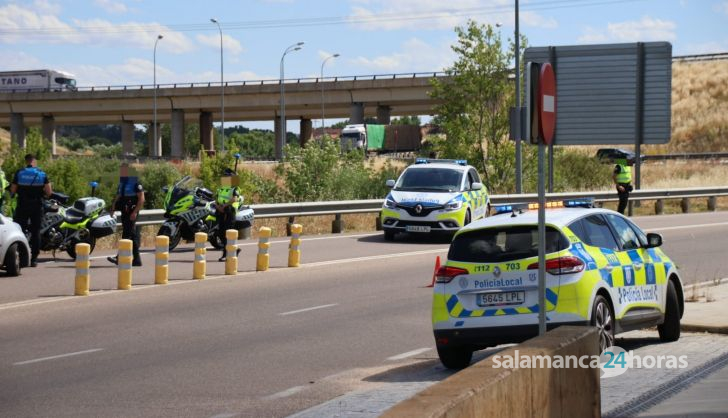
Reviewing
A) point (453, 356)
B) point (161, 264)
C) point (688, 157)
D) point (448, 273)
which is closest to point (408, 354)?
point (453, 356)

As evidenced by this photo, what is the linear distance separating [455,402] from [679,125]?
100636mm

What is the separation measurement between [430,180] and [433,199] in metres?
1.40

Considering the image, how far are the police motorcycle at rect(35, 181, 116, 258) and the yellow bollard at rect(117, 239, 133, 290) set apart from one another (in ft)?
12.6

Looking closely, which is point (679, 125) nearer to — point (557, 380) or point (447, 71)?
point (447, 71)

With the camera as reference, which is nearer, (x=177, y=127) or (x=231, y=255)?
(x=231, y=255)

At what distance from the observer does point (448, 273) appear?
11.2 metres

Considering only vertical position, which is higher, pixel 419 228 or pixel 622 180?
pixel 622 180

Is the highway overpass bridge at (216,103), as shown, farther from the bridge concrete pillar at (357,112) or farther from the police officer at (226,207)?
the police officer at (226,207)

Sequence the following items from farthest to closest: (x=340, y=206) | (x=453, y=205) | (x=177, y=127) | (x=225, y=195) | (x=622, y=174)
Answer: (x=177, y=127) < (x=622, y=174) < (x=340, y=206) < (x=453, y=205) < (x=225, y=195)

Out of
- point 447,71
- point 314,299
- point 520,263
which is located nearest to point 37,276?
point 314,299

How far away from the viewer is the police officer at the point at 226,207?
71.2ft

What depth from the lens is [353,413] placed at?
349 inches

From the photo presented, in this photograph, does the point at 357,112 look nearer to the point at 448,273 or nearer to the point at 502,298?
the point at 448,273

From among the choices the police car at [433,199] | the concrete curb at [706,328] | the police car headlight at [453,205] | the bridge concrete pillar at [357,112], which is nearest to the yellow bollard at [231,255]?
the police car at [433,199]
